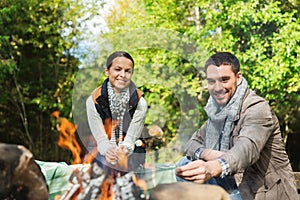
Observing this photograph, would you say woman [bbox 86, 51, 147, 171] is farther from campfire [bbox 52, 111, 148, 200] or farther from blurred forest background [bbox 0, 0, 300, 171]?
campfire [bbox 52, 111, 148, 200]

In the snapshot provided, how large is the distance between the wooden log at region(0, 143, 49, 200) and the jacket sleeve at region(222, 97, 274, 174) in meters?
0.72

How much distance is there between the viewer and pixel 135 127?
2.57 meters

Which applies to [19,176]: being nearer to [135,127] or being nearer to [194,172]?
[194,172]

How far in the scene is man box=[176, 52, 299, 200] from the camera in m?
2.31

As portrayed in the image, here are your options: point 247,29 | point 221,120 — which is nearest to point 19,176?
point 221,120

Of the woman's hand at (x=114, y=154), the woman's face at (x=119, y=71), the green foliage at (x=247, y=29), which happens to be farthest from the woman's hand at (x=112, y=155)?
the green foliage at (x=247, y=29)

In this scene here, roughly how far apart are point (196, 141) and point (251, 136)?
55 centimetres

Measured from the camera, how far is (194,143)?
2740 millimetres

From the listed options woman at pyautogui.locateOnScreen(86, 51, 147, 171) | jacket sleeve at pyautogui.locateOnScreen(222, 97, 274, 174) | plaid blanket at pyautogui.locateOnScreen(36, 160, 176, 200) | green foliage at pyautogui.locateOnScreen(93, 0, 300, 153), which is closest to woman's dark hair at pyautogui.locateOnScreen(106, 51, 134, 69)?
woman at pyautogui.locateOnScreen(86, 51, 147, 171)

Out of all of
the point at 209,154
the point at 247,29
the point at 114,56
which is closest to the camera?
the point at 209,154

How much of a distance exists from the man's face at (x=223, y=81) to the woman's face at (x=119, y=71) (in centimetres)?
40

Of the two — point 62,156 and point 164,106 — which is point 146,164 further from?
point 62,156

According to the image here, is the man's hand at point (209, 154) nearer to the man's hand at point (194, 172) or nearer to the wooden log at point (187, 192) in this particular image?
the man's hand at point (194, 172)

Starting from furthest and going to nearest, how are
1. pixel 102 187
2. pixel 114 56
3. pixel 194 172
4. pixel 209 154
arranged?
pixel 114 56, pixel 209 154, pixel 102 187, pixel 194 172
